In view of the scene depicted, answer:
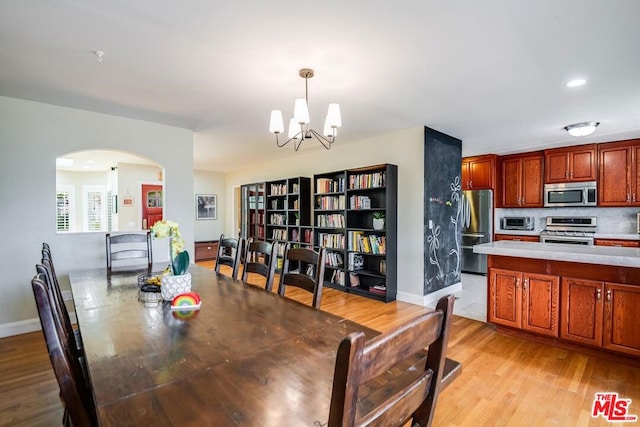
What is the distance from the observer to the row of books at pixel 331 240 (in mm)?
4945

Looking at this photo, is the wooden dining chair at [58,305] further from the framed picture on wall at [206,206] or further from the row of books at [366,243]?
the framed picture on wall at [206,206]

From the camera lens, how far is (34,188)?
3.19 metres

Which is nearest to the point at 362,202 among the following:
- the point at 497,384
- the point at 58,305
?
the point at 497,384

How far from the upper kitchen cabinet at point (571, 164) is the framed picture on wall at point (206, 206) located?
762 cm

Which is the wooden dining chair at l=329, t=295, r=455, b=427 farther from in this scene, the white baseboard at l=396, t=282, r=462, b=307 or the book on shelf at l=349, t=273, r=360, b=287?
the book on shelf at l=349, t=273, r=360, b=287

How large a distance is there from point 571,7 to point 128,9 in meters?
2.59

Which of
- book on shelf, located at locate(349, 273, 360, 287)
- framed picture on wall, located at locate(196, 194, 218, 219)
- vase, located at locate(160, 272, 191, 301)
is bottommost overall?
book on shelf, located at locate(349, 273, 360, 287)

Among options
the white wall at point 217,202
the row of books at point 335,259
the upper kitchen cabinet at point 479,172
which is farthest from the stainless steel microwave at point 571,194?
the white wall at point 217,202

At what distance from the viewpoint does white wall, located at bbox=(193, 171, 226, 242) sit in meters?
8.14

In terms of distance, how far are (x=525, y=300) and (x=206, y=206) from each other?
7.44 metres

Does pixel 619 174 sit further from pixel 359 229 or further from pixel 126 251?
pixel 126 251

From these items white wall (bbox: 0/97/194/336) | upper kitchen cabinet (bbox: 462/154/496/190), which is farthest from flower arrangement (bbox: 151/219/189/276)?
upper kitchen cabinet (bbox: 462/154/496/190)

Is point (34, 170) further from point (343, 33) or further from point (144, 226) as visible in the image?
point (144, 226)

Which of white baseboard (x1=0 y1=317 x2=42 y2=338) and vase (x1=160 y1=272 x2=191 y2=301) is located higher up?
vase (x1=160 y1=272 x2=191 y2=301)
